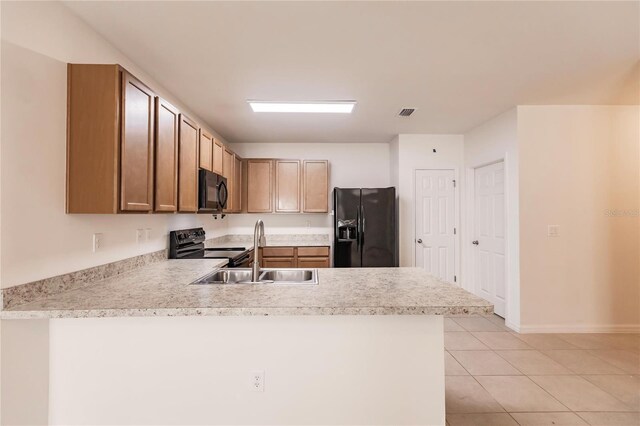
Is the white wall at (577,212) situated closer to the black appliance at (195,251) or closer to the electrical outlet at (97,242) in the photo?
the black appliance at (195,251)

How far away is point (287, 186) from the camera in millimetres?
4684

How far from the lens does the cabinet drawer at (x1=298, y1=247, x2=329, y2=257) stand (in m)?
4.47

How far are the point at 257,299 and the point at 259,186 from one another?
3333mm

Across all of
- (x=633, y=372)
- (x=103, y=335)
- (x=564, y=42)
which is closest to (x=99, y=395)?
(x=103, y=335)

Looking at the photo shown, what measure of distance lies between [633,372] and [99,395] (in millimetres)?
3936

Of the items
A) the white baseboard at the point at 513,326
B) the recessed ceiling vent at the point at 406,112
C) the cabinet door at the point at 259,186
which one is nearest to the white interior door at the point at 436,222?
the white baseboard at the point at 513,326

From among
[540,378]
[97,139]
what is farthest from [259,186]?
[540,378]

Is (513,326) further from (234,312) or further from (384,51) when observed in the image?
(234,312)

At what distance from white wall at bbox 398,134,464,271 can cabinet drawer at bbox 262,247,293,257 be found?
1687mm

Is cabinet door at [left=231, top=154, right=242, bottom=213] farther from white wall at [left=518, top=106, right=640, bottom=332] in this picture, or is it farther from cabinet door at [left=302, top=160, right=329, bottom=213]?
white wall at [left=518, top=106, right=640, bottom=332]

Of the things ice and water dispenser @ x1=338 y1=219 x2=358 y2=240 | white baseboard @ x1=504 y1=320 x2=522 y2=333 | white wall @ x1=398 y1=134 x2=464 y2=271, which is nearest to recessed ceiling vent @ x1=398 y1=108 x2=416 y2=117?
white wall @ x1=398 y1=134 x2=464 y2=271

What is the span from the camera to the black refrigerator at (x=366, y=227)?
14.0 feet

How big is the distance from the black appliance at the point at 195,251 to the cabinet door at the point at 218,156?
28.5 inches

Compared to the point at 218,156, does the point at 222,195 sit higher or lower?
lower
